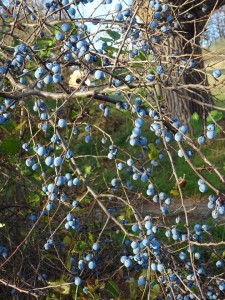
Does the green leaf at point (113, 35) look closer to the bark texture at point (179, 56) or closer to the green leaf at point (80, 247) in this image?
the bark texture at point (179, 56)

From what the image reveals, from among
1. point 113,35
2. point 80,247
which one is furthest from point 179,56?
point 80,247

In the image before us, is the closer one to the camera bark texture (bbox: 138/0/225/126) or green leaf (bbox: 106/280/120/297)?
bark texture (bbox: 138/0/225/126)

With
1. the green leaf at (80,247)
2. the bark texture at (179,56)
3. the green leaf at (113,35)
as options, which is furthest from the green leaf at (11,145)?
the bark texture at (179,56)

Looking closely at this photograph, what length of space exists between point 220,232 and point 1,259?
214 cm

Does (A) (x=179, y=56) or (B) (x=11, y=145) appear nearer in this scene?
(A) (x=179, y=56)

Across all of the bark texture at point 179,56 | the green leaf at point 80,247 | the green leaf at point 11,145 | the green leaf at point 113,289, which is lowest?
the green leaf at point 113,289

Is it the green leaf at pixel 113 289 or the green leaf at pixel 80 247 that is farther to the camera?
the green leaf at pixel 80 247

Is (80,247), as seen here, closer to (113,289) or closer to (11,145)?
(113,289)

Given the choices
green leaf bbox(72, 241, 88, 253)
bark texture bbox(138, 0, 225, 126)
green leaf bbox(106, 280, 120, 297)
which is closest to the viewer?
bark texture bbox(138, 0, 225, 126)

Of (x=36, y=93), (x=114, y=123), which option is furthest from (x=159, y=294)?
(x=114, y=123)

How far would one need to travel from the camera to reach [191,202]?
5668mm

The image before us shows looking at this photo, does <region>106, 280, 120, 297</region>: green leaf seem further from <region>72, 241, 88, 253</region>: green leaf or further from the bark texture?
the bark texture

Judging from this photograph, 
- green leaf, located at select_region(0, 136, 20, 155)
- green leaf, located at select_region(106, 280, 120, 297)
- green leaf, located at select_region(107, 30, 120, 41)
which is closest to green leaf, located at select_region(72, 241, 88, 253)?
green leaf, located at select_region(106, 280, 120, 297)

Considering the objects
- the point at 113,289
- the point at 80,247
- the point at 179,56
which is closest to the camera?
the point at 179,56
